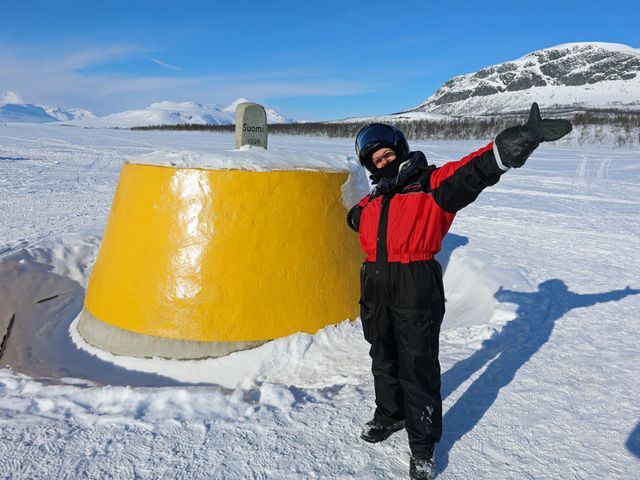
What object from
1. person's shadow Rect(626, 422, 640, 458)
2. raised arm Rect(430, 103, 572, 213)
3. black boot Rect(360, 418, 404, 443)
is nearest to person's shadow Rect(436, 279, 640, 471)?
black boot Rect(360, 418, 404, 443)

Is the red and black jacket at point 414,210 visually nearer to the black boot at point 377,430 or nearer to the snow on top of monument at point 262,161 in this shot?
the black boot at point 377,430

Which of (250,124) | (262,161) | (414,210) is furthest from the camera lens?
(250,124)

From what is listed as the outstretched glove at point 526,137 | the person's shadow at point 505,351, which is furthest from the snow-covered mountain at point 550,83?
the outstretched glove at point 526,137

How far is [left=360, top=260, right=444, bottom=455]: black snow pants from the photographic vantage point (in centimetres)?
228

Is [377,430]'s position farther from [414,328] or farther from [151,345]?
[151,345]

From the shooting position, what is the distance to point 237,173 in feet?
12.6

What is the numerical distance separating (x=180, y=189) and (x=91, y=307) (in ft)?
4.45

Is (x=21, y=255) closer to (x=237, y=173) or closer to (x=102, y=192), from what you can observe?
(x=237, y=173)

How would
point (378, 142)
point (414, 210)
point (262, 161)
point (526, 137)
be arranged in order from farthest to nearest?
point (262, 161) → point (378, 142) → point (414, 210) → point (526, 137)

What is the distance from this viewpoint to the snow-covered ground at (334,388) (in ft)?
7.88

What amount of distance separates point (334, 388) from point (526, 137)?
1996 millimetres

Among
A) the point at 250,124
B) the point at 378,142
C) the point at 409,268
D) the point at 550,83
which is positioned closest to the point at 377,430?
the point at 409,268

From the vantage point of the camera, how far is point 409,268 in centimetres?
229

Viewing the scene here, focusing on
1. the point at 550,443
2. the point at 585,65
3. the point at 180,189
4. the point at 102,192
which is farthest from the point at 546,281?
the point at 585,65
